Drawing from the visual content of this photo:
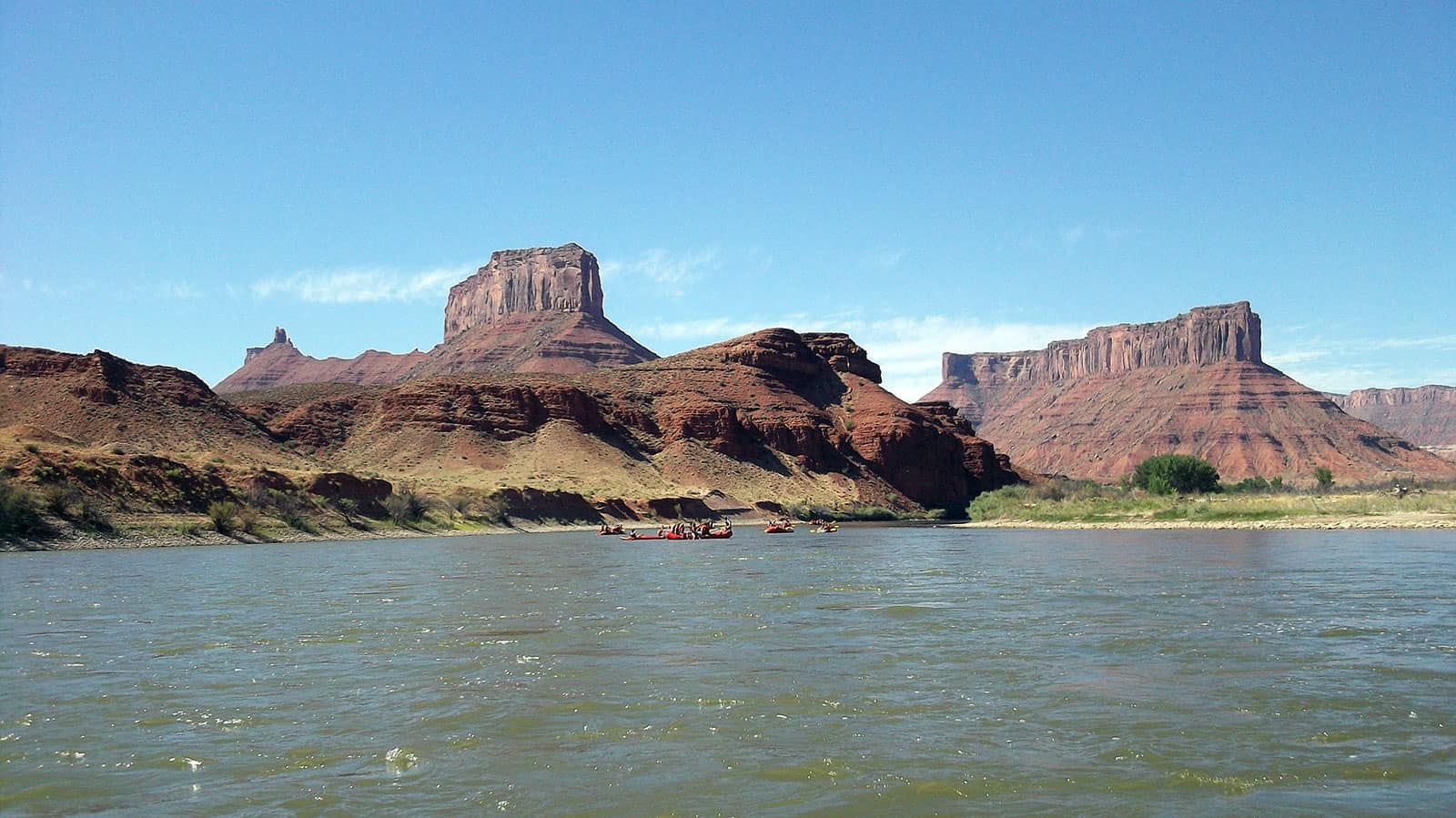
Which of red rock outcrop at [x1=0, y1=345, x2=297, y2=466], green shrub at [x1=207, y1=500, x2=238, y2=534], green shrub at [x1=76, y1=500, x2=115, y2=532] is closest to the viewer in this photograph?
green shrub at [x1=76, y1=500, x2=115, y2=532]

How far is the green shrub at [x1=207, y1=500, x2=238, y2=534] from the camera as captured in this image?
5607 cm

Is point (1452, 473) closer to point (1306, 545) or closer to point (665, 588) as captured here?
point (1306, 545)

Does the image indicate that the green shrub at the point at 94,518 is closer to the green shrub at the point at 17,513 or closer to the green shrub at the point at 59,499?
the green shrub at the point at 59,499

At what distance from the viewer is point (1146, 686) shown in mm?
14984

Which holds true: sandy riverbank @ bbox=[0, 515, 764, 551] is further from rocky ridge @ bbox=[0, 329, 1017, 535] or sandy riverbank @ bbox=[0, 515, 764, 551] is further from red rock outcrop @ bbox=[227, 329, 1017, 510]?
red rock outcrop @ bbox=[227, 329, 1017, 510]

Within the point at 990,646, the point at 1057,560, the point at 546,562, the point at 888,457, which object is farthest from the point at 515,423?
the point at 990,646

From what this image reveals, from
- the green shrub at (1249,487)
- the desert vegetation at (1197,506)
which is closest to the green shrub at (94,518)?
the desert vegetation at (1197,506)

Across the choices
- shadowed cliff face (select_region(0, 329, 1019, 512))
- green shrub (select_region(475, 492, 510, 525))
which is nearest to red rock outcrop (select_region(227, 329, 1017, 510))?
shadowed cliff face (select_region(0, 329, 1019, 512))

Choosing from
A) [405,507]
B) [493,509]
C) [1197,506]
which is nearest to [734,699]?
[405,507]

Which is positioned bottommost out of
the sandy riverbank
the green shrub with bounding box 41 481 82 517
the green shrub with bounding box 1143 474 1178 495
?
the sandy riverbank

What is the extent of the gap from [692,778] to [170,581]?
27591 millimetres

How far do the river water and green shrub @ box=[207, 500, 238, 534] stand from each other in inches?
987

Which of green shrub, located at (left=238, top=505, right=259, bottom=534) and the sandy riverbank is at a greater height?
green shrub, located at (left=238, top=505, right=259, bottom=534)

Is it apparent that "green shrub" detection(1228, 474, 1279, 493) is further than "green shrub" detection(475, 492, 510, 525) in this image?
Yes
